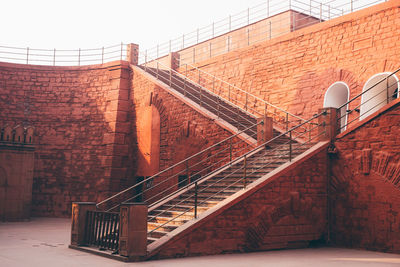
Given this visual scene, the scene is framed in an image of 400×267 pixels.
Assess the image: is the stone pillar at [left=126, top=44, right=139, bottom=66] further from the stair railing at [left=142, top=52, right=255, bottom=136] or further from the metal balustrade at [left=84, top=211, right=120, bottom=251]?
the metal balustrade at [left=84, top=211, right=120, bottom=251]

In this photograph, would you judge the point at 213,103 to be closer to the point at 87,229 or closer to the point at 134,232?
the point at 87,229

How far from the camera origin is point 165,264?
9.17m

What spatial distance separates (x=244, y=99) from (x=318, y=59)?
12.9 ft

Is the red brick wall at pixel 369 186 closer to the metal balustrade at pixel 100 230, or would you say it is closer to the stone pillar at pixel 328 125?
the stone pillar at pixel 328 125

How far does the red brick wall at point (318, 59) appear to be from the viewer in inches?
587

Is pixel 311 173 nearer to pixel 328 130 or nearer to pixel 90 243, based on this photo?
pixel 328 130

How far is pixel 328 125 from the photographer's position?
12836 millimetres

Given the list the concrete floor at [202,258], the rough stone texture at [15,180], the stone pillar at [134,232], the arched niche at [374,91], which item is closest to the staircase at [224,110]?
the arched niche at [374,91]

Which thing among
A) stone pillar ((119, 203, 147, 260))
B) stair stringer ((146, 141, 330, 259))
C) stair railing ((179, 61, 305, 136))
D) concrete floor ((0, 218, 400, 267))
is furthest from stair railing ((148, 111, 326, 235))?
stair railing ((179, 61, 305, 136))

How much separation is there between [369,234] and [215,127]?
6150mm

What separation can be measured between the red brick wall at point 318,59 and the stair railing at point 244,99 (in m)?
0.27

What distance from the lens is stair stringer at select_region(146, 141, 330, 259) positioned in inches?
389

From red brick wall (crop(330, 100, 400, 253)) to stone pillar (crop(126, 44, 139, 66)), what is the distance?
1275cm

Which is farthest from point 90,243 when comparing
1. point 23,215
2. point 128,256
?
point 23,215
